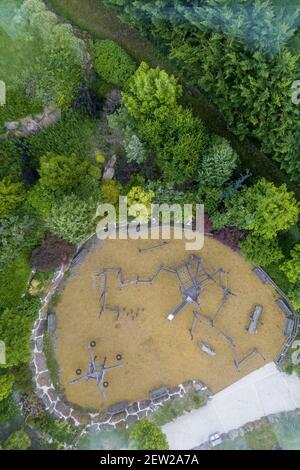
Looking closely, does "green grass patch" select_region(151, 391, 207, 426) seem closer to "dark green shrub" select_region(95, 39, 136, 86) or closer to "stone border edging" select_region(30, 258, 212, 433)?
"stone border edging" select_region(30, 258, 212, 433)

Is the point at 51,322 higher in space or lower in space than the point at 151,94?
lower

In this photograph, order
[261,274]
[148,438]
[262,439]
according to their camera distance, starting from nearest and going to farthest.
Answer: [148,438] → [262,439] → [261,274]

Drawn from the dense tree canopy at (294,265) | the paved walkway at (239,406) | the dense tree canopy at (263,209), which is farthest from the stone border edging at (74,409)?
the dense tree canopy at (263,209)

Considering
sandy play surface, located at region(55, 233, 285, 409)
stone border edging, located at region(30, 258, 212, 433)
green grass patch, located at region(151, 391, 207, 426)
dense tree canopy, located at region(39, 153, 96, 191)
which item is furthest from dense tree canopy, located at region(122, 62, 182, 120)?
green grass patch, located at region(151, 391, 207, 426)

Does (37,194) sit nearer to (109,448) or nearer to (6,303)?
(6,303)

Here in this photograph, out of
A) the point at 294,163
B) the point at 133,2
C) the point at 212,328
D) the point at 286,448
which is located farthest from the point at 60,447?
the point at 133,2

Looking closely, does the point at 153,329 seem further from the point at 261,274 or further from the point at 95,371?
the point at 261,274

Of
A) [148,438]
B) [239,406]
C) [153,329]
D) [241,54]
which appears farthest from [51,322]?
[241,54]
